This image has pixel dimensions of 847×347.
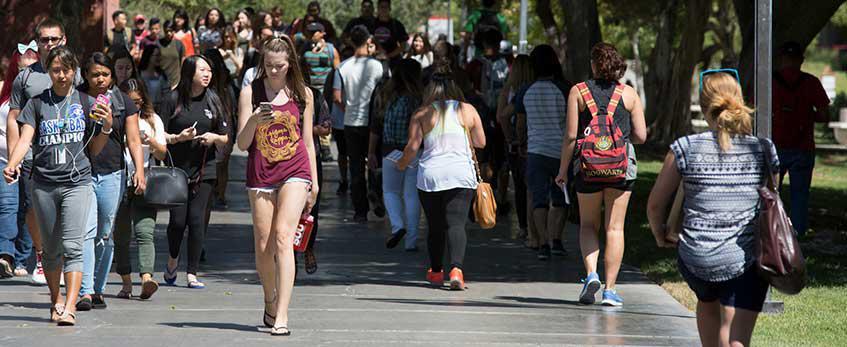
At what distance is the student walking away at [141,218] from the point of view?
928 centimetres

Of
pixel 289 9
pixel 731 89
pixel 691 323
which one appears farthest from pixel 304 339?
pixel 289 9

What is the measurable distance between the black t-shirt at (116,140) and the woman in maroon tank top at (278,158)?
1.01 metres

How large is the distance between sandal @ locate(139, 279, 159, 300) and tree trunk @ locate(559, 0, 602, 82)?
7.60 meters

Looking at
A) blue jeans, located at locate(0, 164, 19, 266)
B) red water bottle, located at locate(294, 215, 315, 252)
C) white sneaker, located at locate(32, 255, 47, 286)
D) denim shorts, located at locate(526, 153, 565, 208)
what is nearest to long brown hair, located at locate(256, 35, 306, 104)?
red water bottle, located at locate(294, 215, 315, 252)

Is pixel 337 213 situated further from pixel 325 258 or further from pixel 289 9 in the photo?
pixel 289 9

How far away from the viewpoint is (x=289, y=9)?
4922 centimetres

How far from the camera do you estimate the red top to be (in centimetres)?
1296

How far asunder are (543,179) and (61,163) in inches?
173

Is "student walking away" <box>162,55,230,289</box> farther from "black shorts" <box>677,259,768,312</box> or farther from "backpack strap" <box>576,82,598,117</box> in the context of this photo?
"black shorts" <box>677,259,768,312</box>

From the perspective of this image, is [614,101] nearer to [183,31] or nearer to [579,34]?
[579,34]

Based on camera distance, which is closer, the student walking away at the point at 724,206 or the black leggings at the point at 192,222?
the student walking away at the point at 724,206

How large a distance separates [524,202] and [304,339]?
5604mm

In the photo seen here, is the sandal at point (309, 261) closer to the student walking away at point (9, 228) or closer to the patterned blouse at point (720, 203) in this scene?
the student walking away at point (9, 228)

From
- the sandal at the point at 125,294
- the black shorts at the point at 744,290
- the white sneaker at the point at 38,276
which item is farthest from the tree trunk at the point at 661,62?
the black shorts at the point at 744,290
